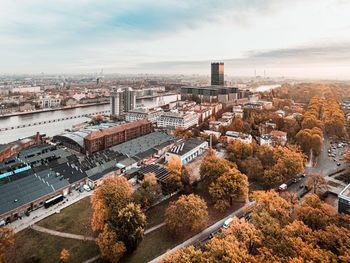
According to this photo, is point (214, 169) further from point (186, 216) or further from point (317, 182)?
point (317, 182)

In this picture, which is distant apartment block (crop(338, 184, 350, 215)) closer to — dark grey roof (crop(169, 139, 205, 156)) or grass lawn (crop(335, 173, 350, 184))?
grass lawn (crop(335, 173, 350, 184))

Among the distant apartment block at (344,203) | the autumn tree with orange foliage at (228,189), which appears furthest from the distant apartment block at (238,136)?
the distant apartment block at (344,203)

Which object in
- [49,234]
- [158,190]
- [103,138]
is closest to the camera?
[49,234]

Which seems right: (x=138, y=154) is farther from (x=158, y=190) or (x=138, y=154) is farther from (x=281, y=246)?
(x=281, y=246)

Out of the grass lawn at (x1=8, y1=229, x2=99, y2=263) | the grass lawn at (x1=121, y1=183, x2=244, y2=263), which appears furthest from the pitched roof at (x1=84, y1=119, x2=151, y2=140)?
the grass lawn at (x1=121, y1=183, x2=244, y2=263)

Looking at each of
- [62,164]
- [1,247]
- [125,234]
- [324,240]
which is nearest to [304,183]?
[324,240]

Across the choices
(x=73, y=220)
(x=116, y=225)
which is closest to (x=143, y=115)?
(x=73, y=220)
